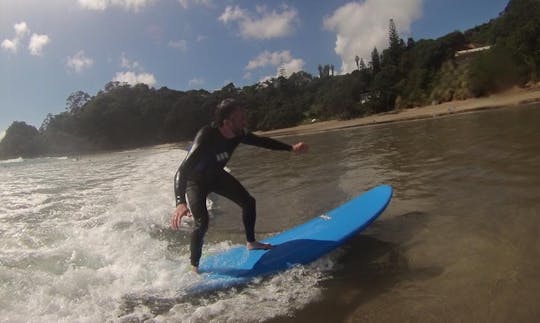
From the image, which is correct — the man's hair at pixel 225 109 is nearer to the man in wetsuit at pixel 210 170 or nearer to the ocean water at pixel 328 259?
the man in wetsuit at pixel 210 170

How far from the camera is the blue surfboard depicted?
409 centimetres

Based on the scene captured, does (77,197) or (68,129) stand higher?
(68,129)

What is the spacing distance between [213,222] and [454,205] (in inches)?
155

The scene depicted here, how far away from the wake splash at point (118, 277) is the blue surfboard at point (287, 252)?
0.12 m

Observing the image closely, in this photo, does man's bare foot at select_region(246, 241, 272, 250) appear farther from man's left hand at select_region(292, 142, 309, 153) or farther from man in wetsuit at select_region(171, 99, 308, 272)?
man's left hand at select_region(292, 142, 309, 153)

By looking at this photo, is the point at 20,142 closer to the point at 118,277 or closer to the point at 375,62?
the point at 375,62

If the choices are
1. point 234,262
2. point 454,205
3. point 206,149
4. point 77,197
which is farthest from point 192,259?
point 77,197

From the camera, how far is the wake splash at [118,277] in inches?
138


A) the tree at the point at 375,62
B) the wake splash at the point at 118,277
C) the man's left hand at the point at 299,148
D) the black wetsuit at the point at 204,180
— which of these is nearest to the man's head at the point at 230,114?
the black wetsuit at the point at 204,180

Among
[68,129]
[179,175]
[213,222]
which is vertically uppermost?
[68,129]

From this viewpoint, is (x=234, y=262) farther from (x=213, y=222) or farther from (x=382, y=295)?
(x=213, y=222)

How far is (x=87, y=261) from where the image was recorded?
517 centimetres

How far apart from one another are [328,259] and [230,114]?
1.90 meters

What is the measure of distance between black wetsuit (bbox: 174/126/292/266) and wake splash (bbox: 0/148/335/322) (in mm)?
630
